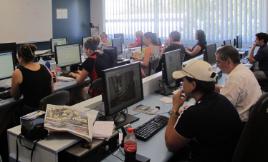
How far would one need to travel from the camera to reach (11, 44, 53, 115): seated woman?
10.4 feet

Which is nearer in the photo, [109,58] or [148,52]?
[109,58]

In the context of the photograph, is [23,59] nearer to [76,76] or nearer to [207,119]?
[76,76]

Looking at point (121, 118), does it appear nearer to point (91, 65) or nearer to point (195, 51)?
point (91, 65)

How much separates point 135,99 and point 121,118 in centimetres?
22

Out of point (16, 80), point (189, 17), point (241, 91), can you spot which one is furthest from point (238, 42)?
point (16, 80)

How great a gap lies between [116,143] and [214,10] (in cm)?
633

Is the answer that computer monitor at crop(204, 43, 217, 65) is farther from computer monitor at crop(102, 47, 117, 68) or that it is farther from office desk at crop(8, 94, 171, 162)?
office desk at crop(8, 94, 171, 162)

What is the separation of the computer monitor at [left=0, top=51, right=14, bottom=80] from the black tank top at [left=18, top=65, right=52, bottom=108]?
0.56 m

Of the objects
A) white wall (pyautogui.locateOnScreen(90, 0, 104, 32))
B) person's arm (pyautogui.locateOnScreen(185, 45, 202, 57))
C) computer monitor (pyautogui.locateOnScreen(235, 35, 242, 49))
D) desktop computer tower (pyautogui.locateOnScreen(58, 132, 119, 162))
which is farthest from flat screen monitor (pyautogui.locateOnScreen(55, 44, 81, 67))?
white wall (pyautogui.locateOnScreen(90, 0, 104, 32))

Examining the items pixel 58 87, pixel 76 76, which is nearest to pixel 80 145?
pixel 58 87

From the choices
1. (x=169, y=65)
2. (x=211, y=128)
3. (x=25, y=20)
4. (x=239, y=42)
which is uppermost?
(x=25, y=20)

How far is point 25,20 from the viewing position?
7.04 meters

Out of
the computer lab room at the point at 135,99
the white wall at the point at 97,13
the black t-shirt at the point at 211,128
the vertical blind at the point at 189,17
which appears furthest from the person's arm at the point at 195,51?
the black t-shirt at the point at 211,128

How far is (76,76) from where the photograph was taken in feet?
14.5
